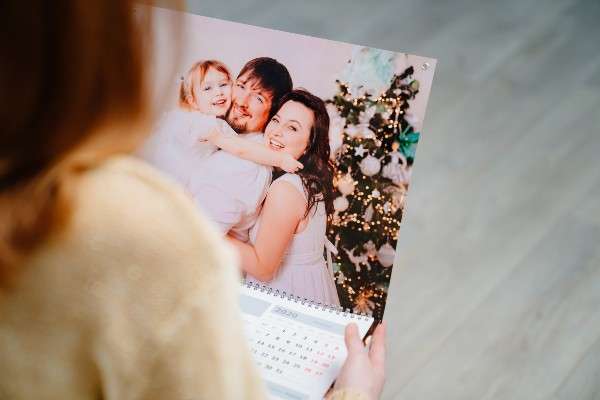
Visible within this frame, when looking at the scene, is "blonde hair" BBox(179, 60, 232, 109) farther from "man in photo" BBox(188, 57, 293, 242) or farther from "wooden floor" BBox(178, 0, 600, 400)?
"wooden floor" BBox(178, 0, 600, 400)

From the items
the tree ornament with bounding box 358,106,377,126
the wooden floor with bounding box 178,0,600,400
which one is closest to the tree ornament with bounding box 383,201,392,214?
the tree ornament with bounding box 358,106,377,126

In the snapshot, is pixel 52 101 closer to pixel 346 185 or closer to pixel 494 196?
pixel 346 185

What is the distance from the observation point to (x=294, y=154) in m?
1.07

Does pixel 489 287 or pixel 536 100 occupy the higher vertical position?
pixel 536 100

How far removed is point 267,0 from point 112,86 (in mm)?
2099

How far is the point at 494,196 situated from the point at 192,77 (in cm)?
114

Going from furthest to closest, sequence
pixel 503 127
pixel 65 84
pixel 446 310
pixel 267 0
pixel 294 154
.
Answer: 1. pixel 267 0
2. pixel 503 127
3. pixel 446 310
4. pixel 294 154
5. pixel 65 84

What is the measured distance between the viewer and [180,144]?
1109 millimetres

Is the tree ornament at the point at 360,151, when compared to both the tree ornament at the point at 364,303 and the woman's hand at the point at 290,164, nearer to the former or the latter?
the woman's hand at the point at 290,164

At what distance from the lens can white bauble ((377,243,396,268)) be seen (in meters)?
1.07

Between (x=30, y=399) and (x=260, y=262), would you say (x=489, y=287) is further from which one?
(x=30, y=399)

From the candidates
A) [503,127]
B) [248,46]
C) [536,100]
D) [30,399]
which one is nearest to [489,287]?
[503,127]

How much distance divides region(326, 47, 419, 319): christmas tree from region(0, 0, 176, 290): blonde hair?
67 cm

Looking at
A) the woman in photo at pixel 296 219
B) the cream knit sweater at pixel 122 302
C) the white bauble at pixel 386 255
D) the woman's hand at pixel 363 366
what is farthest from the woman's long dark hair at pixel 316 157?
the cream knit sweater at pixel 122 302
